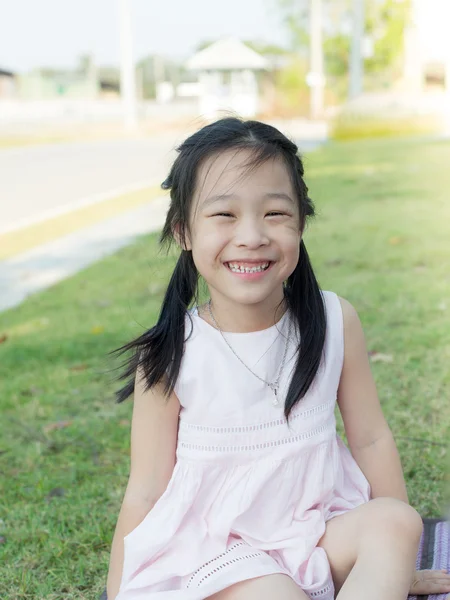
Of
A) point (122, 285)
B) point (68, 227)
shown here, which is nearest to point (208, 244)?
point (122, 285)

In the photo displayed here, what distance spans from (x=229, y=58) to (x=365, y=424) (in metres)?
15.0

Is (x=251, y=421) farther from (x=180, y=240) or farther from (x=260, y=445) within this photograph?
(x=180, y=240)

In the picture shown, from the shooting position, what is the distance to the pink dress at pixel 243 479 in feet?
5.82

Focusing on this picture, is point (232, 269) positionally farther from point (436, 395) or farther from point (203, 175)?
point (436, 395)

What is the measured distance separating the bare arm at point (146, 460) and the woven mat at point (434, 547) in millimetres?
245

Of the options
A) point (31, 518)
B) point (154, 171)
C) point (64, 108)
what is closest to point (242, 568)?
point (31, 518)

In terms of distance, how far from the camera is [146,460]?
1.89 meters

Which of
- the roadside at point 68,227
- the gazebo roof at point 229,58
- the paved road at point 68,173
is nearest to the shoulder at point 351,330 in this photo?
the roadside at point 68,227

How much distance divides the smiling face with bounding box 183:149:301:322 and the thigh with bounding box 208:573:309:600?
21.7 inches

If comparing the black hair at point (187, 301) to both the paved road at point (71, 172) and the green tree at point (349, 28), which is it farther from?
the green tree at point (349, 28)

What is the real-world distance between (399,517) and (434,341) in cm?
224

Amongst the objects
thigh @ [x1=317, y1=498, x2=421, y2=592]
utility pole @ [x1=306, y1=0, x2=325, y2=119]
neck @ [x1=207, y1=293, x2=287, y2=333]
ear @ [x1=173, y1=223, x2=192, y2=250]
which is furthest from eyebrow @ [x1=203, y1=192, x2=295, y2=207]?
utility pole @ [x1=306, y1=0, x2=325, y2=119]

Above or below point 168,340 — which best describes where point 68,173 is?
below

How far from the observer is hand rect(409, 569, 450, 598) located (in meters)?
1.94
